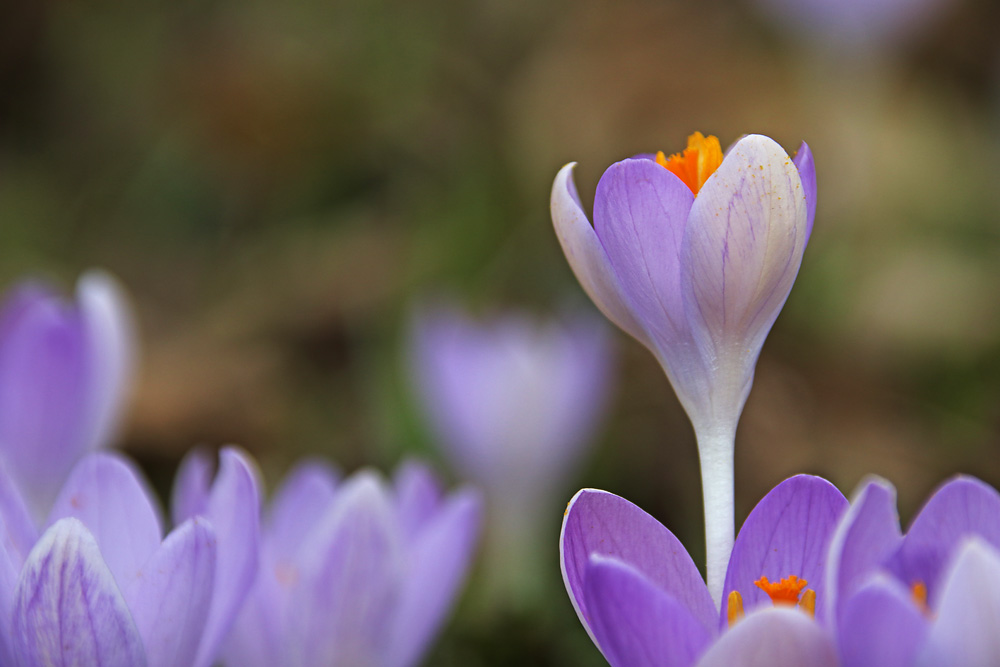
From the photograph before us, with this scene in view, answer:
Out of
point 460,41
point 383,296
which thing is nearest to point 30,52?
point 460,41

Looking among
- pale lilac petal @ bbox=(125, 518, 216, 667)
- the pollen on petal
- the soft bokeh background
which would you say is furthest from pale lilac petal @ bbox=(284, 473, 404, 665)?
the soft bokeh background

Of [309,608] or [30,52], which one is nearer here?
[309,608]

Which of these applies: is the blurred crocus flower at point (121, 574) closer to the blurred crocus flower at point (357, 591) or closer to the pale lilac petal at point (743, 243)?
the blurred crocus flower at point (357, 591)

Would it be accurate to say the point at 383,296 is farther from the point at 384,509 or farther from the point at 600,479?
the point at 384,509

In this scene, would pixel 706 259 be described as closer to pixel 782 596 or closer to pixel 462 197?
pixel 782 596

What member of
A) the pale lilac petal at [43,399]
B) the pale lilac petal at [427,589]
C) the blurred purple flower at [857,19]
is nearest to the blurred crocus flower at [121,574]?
the pale lilac petal at [427,589]

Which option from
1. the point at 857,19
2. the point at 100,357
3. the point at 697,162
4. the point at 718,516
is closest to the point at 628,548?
the point at 718,516

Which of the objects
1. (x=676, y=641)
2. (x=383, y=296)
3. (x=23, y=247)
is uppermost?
(x=23, y=247)
